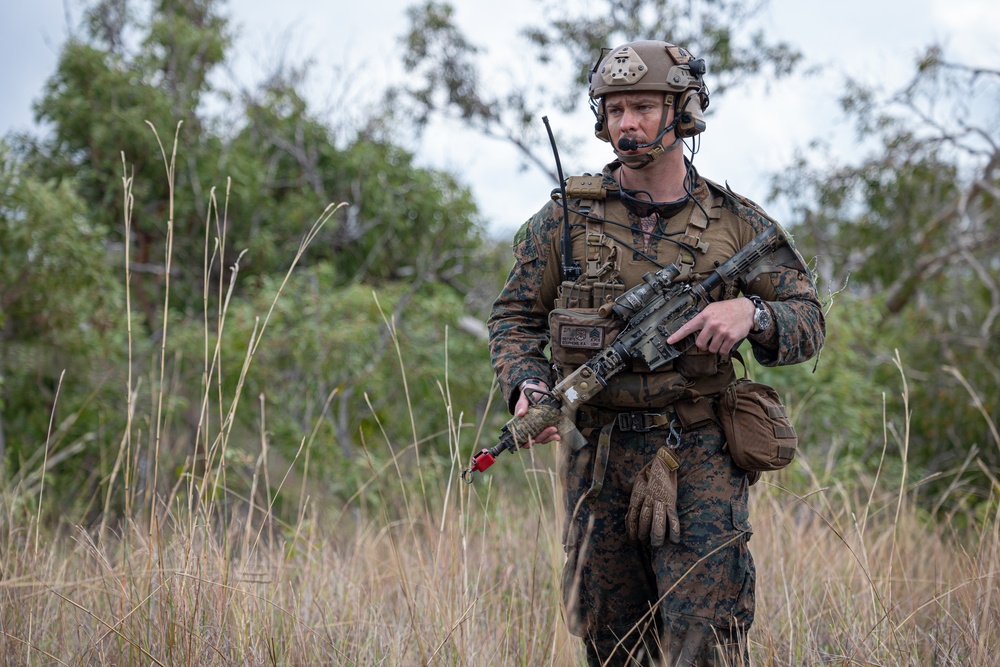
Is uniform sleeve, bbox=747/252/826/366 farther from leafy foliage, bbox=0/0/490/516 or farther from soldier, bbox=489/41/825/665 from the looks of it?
leafy foliage, bbox=0/0/490/516

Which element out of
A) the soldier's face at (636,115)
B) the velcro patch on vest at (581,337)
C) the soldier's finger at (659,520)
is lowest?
the soldier's finger at (659,520)

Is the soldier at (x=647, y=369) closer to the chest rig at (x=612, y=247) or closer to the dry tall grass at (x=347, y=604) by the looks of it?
the chest rig at (x=612, y=247)

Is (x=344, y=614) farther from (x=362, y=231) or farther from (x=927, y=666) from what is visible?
(x=362, y=231)

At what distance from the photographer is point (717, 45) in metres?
13.2

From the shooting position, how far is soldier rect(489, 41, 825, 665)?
94.7 inches

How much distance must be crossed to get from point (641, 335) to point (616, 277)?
0.62 feet

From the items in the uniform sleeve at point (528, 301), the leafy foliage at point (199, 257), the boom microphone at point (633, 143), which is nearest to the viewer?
the boom microphone at point (633, 143)

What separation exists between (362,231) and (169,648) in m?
10.4

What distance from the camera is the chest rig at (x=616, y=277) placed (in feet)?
8.08

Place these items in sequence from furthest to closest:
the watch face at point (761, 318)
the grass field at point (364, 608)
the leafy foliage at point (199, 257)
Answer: the leafy foliage at point (199, 257) < the watch face at point (761, 318) < the grass field at point (364, 608)

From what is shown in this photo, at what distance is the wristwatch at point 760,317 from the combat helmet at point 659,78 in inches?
20.2

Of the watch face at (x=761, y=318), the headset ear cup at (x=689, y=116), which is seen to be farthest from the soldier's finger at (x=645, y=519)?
the headset ear cup at (x=689, y=116)

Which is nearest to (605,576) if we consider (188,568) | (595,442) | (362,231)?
(595,442)

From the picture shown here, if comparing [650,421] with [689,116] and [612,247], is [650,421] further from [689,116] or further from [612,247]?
[689,116]
